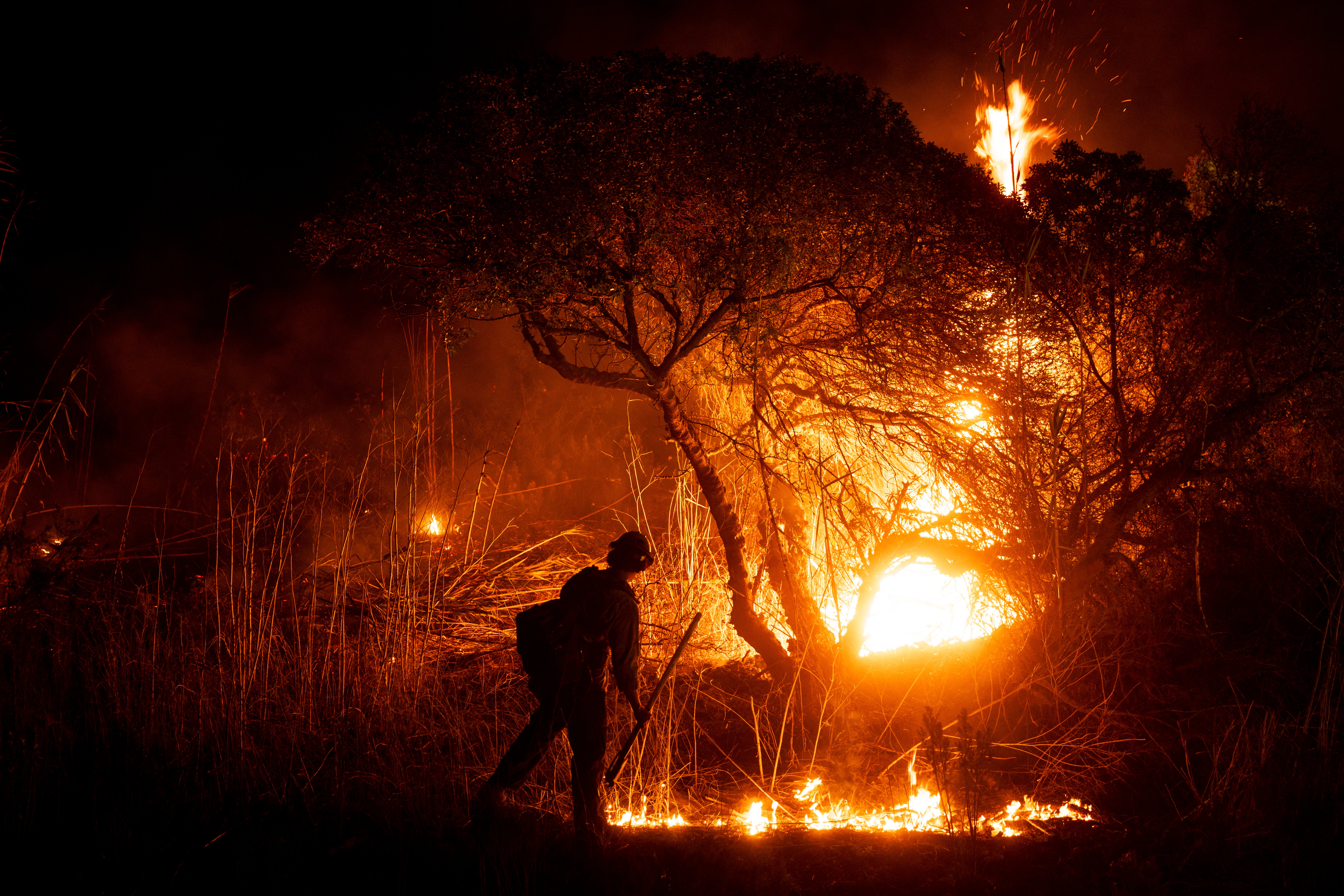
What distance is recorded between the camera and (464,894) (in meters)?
4.12

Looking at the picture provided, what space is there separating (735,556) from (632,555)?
6.62 ft

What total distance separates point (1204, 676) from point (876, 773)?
3073 mm

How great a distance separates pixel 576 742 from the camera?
440 centimetres

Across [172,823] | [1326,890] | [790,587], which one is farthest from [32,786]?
[1326,890]

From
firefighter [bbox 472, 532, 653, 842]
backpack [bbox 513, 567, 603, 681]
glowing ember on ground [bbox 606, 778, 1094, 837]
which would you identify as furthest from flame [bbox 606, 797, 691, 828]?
backpack [bbox 513, 567, 603, 681]

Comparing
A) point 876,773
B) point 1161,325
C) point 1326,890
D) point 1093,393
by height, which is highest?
point 1161,325

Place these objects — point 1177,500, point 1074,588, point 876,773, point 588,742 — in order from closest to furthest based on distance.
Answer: point 588,742 < point 876,773 < point 1074,588 < point 1177,500

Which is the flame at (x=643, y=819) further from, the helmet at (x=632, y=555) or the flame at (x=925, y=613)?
the flame at (x=925, y=613)

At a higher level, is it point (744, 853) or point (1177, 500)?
point (1177, 500)

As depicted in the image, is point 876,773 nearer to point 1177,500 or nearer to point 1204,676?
point 1204,676

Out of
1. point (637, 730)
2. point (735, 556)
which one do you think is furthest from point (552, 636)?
point (735, 556)

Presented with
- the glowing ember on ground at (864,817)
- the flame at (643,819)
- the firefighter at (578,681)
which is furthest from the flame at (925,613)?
the firefighter at (578,681)

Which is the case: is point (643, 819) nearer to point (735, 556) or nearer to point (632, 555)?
point (632, 555)

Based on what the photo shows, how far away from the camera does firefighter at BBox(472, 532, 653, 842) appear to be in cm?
438
